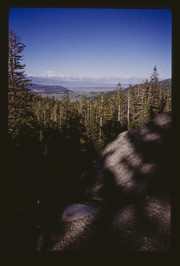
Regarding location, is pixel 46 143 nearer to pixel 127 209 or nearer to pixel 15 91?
pixel 15 91

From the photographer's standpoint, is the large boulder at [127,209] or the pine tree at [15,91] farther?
the pine tree at [15,91]

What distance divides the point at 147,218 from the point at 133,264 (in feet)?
6.97

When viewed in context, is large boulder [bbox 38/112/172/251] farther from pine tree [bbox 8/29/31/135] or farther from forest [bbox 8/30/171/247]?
pine tree [bbox 8/29/31/135]

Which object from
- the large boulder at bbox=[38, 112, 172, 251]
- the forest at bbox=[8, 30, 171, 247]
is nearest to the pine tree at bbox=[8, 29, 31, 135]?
the forest at bbox=[8, 30, 171, 247]

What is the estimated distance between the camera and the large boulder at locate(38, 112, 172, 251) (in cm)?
382

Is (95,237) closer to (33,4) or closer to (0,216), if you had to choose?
(0,216)

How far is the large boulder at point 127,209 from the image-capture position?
3.82 meters

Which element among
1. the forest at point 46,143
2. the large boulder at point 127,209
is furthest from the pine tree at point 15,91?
the large boulder at point 127,209

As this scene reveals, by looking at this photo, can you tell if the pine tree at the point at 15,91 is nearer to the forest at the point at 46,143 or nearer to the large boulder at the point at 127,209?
the forest at the point at 46,143

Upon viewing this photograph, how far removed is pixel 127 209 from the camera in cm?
A: 482

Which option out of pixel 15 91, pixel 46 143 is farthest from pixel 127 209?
pixel 46 143

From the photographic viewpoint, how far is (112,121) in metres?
29.4

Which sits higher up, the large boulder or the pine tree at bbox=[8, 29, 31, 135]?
the pine tree at bbox=[8, 29, 31, 135]

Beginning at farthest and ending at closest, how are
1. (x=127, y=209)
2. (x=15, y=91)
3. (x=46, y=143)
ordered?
1. (x=46, y=143)
2. (x=15, y=91)
3. (x=127, y=209)
